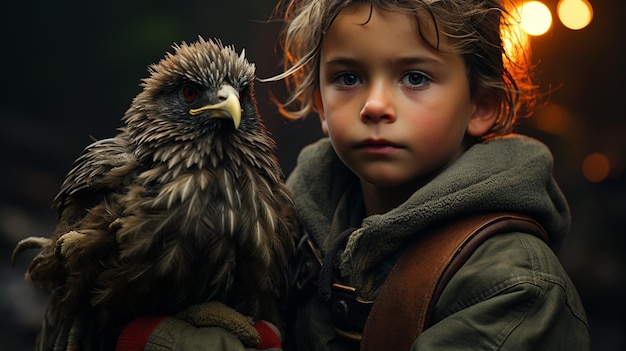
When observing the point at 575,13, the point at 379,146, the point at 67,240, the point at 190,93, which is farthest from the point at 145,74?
A: the point at 575,13

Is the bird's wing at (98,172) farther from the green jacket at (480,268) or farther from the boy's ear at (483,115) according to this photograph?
the boy's ear at (483,115)

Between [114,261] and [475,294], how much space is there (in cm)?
76

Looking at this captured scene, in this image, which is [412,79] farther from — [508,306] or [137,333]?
[137,333]

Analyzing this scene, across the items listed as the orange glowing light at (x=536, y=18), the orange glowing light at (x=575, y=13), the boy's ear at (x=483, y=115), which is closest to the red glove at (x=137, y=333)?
the boy's ear at (x=483, y=115)

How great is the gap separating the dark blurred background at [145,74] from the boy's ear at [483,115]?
4.33 ft

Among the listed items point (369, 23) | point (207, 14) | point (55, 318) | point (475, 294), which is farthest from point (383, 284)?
point (207, 14)

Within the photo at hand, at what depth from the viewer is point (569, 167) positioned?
338 cm

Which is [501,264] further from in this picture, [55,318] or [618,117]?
[618,117]

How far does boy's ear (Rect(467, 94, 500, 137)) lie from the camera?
1.76 m

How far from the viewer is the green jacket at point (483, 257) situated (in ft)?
4.53

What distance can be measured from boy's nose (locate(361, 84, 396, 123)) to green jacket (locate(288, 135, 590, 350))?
0.61 feet

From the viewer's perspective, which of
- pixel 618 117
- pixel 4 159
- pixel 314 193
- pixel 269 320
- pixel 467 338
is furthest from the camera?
pixel 4 159

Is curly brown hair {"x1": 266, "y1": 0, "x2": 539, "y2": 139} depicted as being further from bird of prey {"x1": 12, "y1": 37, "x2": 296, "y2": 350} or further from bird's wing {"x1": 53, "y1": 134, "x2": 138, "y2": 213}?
bird's wing {"x1": 53, "y1": 134, "x2": 138, "y2": 213}

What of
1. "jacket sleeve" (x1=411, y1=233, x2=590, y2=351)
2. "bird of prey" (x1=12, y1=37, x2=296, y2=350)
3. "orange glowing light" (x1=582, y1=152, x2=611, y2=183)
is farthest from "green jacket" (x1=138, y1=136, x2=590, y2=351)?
"orange glowing light" (x1=582, y1=152, x2=611, y2=183)
